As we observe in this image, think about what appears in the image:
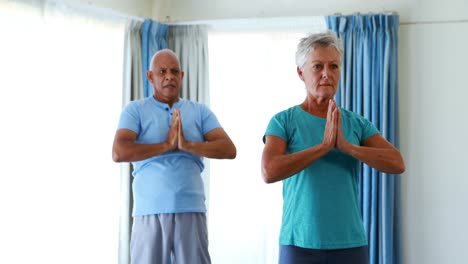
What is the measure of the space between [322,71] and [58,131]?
1.70 metres

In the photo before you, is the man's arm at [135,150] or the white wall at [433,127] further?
the white wall at [433,127]

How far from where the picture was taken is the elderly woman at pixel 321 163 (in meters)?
1.83

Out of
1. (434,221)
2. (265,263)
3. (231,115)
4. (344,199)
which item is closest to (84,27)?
(231,115)

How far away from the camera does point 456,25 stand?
350 cm

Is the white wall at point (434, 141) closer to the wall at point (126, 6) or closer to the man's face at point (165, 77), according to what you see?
Result: the man's face at point (165, 77)

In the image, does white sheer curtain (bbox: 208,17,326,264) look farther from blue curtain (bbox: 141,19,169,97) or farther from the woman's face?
the woman's face

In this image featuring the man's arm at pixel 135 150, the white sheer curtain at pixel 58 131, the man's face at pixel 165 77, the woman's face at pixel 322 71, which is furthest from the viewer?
the white sheer curtain at pixel 58 131

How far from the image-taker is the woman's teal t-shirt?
1.83m

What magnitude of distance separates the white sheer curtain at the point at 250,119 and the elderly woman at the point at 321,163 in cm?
176

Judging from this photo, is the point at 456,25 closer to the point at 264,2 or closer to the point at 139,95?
the point at 264,2

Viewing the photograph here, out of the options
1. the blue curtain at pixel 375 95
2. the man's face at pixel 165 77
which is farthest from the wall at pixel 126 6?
the blue curtain at pixel 375 95

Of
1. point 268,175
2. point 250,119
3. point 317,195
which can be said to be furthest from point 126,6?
point 317,195

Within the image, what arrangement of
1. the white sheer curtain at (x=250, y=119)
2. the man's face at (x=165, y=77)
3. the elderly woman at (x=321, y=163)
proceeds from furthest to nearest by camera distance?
1. the white sheer curtain at (x=250, y=119)
2. the man's face at (x=165, y=77)
3. the elderly woman at (x=321, y=163)

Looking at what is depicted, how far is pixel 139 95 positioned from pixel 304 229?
A: 2.14 metres
